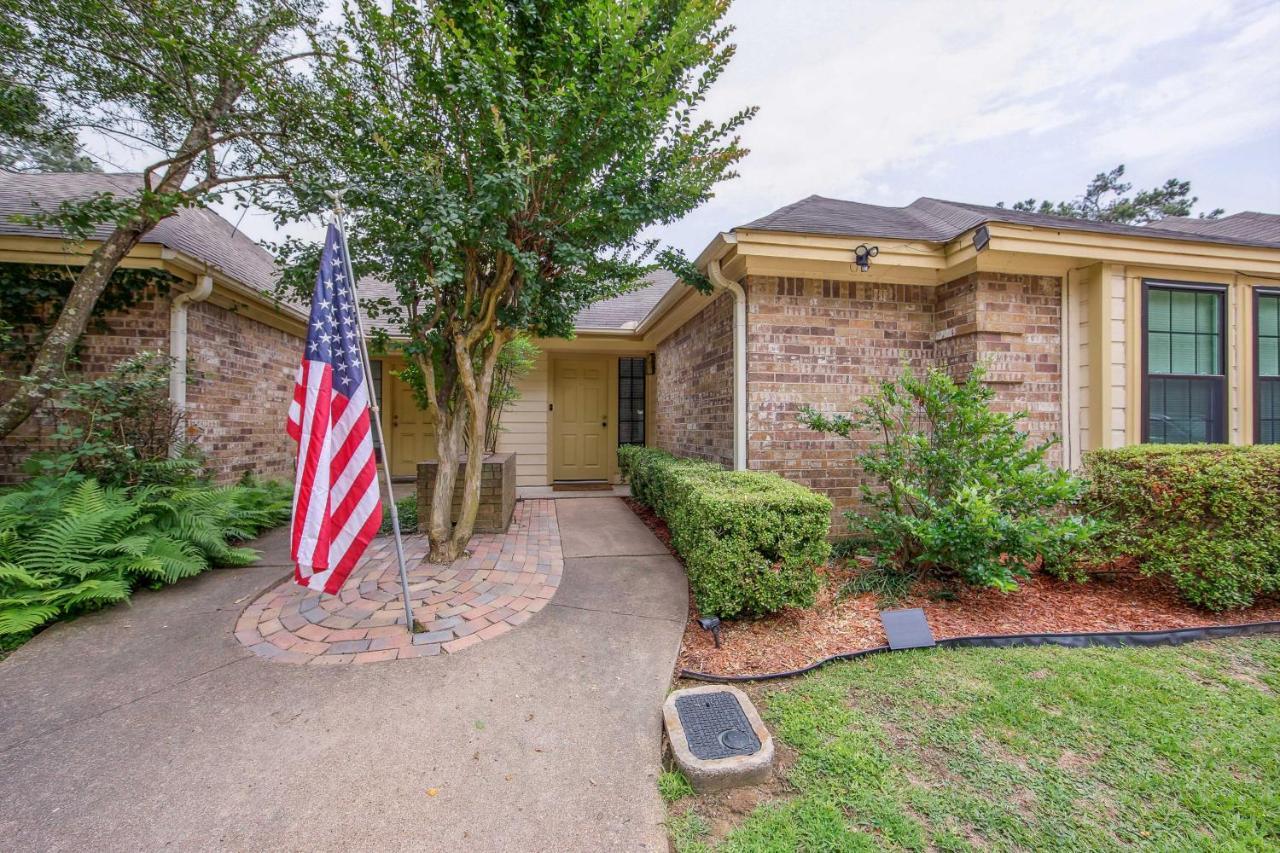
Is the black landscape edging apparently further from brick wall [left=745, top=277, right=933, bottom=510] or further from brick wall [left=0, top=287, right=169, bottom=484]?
brick wall [left=0, top=287, right=169, bottom=484]

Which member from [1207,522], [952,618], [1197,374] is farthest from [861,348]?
[1197,374]


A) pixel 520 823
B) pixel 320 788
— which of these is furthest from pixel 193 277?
pixel 520 823

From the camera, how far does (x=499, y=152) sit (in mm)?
3166

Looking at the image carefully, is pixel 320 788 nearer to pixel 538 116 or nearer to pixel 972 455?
pixel 538 116

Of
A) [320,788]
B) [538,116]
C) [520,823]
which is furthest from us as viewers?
[538,116]

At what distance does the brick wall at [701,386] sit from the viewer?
14.7 ft

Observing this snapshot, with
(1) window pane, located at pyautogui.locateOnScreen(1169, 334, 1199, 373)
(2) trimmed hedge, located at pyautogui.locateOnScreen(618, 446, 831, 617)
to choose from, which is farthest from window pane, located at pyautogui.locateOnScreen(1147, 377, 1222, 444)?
(2) trimmed hedge, located at pyautogui.locateOnScreen(618, 446, 831, 617)

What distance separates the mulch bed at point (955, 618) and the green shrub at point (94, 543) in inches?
140

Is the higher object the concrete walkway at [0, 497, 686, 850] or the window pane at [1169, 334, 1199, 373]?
the window pane at [1169, 334, 1199, 373]

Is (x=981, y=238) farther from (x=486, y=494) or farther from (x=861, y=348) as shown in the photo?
(x=486, y=494)

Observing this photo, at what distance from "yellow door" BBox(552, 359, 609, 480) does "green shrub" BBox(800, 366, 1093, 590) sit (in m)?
5.14

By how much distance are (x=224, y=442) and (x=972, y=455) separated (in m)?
7.19

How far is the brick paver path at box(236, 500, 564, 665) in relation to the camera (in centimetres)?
260

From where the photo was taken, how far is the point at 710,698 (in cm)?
216
